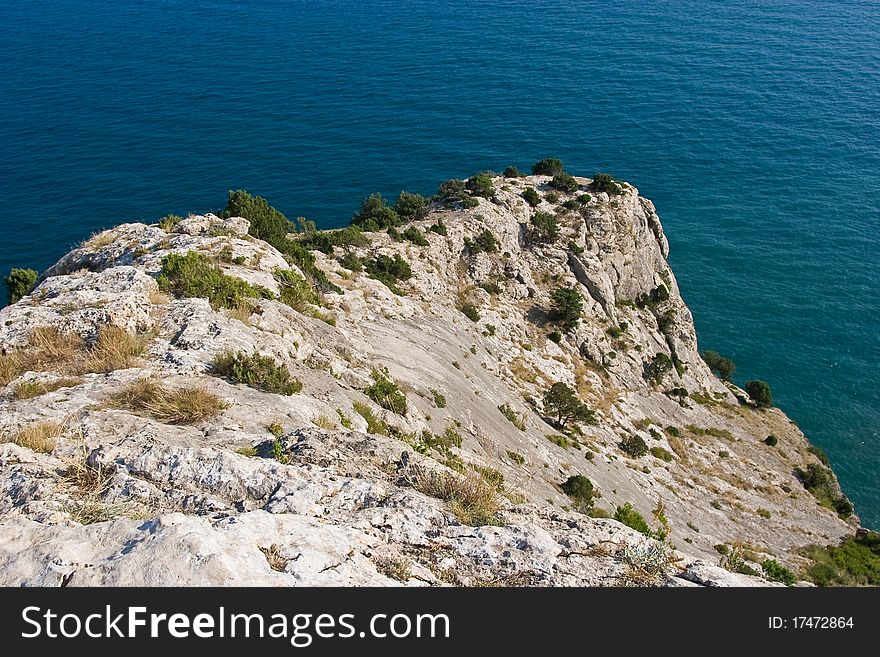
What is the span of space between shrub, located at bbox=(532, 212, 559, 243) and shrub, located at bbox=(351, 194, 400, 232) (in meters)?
14.1

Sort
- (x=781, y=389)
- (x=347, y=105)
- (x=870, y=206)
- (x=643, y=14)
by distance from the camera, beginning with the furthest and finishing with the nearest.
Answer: (x=643, y=14) < (x=347, y=105) < (x=870, y=206) < (x=781, y=389)

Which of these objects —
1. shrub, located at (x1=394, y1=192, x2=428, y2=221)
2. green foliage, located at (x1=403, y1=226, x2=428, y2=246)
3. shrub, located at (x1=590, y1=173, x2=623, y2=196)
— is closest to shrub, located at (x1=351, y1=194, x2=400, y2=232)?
shrub, located at (x1=394, y1=192, x2=428, y2=221)

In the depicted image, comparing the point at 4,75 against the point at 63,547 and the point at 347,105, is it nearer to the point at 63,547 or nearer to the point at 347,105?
the point at 347,105

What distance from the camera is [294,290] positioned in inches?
1057

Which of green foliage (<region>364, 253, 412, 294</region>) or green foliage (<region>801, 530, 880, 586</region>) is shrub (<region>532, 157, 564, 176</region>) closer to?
green foliage (<region>364, 253, 412, 294</region>)

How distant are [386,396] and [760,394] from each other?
5795 cm

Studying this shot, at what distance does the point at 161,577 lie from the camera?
822 centimetres

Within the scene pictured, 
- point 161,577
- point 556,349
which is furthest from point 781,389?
point 161,577

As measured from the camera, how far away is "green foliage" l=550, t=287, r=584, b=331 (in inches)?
1919

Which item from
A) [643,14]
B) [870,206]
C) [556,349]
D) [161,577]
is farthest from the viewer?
[643,14]

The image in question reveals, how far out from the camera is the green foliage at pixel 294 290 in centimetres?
2600

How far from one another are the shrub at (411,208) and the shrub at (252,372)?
132 feet

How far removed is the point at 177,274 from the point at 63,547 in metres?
14.6

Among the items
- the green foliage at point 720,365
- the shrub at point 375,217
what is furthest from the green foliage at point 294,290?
the green foliage at point 720,365
